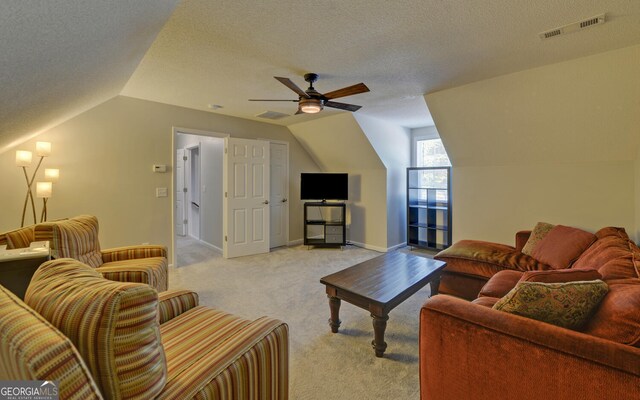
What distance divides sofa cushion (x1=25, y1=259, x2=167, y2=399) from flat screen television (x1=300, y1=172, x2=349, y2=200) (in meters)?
4.63

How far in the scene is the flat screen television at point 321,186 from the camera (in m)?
5.49

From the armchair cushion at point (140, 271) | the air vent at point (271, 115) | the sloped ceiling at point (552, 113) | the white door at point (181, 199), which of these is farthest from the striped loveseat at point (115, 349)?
the white door at point (181, 199)

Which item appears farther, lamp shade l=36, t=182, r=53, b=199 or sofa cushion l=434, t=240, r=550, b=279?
lamp shade l=36, t=182, r=53, b=199

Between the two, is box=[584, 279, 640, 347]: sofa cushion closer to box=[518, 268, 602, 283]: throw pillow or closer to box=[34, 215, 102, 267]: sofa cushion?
box=[518, 268, 602, 283]: throw pillow

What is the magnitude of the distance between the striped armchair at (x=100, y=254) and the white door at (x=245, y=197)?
184 cm

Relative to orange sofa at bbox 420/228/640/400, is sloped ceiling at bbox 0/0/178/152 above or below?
above

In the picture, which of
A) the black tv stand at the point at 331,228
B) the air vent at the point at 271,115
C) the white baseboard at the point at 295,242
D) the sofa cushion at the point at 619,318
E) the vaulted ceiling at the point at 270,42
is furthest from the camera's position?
the white baseboard at the point at 295,242

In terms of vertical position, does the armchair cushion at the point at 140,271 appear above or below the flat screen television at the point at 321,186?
below

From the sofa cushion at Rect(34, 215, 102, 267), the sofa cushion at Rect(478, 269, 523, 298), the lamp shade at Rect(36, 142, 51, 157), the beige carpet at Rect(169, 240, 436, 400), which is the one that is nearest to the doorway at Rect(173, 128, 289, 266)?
the beige carpet at Rect(169, 240, 436, 400)

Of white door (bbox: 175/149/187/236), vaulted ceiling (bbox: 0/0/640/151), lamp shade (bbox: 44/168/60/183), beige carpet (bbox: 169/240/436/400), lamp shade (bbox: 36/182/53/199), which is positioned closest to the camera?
vaulted ceiling (bbox: 0/0/640/151)

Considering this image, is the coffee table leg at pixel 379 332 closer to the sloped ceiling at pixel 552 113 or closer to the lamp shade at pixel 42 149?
the sloped ceiling at pixel 552 113

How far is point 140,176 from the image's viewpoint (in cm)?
397

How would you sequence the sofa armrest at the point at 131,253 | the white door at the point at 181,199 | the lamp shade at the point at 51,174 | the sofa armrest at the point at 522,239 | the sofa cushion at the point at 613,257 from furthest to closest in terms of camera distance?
the white door at the point at 181,199, the sofa armrest at the point at 522,239, the lamp shade at the point at 51,174, the sofa armrest at the point at 131,253, the sofa cushion at the point at 613,257

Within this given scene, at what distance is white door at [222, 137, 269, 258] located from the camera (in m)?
4.73
